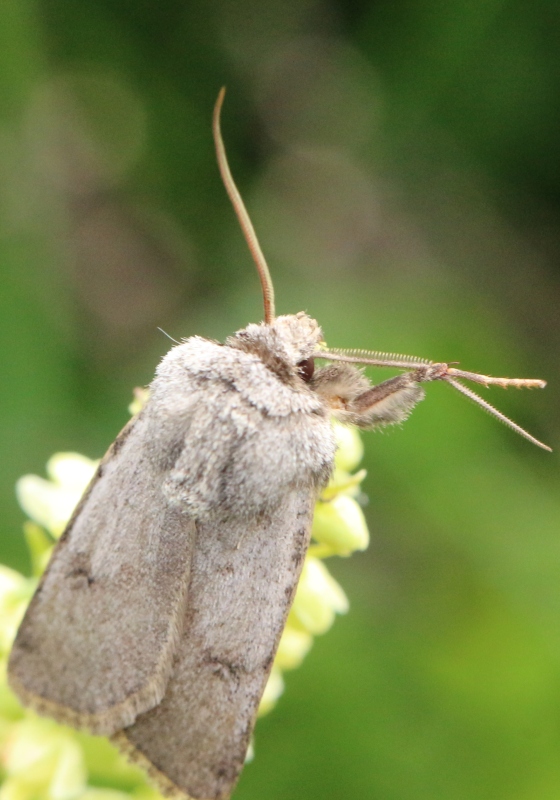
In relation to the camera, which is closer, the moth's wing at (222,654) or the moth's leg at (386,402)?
the moth's wing at (222,654)

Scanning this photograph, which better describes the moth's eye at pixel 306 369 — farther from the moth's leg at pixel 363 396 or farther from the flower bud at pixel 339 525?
the flower bud at pixel 339 525

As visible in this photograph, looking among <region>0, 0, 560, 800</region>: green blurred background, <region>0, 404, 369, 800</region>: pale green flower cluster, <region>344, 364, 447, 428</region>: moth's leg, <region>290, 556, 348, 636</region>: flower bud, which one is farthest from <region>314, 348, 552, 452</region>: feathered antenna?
<region>0, 0, 560, 800</region>: green blurred background

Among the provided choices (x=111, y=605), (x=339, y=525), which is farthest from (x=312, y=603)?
(x=111, y=605)

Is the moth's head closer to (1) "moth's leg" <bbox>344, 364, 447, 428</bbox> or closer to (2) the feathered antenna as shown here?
(2) the feathered antenna

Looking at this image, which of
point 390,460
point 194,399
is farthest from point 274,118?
point 194,399

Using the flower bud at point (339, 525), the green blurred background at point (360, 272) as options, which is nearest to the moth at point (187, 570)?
the flower bud at point (339, 525)

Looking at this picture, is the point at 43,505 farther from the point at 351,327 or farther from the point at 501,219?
the point at 501,219
